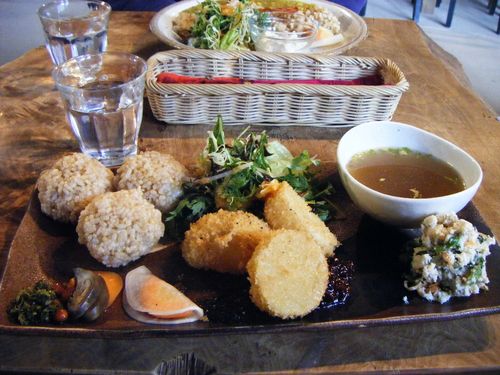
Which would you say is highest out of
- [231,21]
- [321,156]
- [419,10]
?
[231,21]

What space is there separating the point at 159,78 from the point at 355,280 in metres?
1.40

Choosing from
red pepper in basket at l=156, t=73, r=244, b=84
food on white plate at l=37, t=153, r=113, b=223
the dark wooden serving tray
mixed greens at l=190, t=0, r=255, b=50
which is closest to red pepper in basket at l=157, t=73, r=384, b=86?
red pepper in basket at l=156, t=73, r=244, b=84

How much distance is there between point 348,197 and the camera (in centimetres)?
193

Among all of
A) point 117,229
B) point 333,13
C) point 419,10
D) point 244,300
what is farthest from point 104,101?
point 419,10

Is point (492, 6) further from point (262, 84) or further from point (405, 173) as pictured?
point (405, 173)

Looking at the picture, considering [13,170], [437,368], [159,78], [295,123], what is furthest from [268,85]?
[437,368]

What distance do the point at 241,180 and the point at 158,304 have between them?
57 cm

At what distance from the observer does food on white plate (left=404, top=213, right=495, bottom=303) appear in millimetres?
1460

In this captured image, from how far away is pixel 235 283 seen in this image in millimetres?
1547

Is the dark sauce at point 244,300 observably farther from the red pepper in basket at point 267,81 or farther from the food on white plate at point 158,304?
the red pepper in basket at point 267,81

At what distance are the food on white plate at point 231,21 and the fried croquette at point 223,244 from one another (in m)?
1.55

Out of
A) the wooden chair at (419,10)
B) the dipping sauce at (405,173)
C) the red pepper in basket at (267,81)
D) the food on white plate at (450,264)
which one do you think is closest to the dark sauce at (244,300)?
the food on white plate at (450,264)

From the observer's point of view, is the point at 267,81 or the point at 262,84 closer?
the point at 262,84

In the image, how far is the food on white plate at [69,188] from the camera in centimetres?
167
